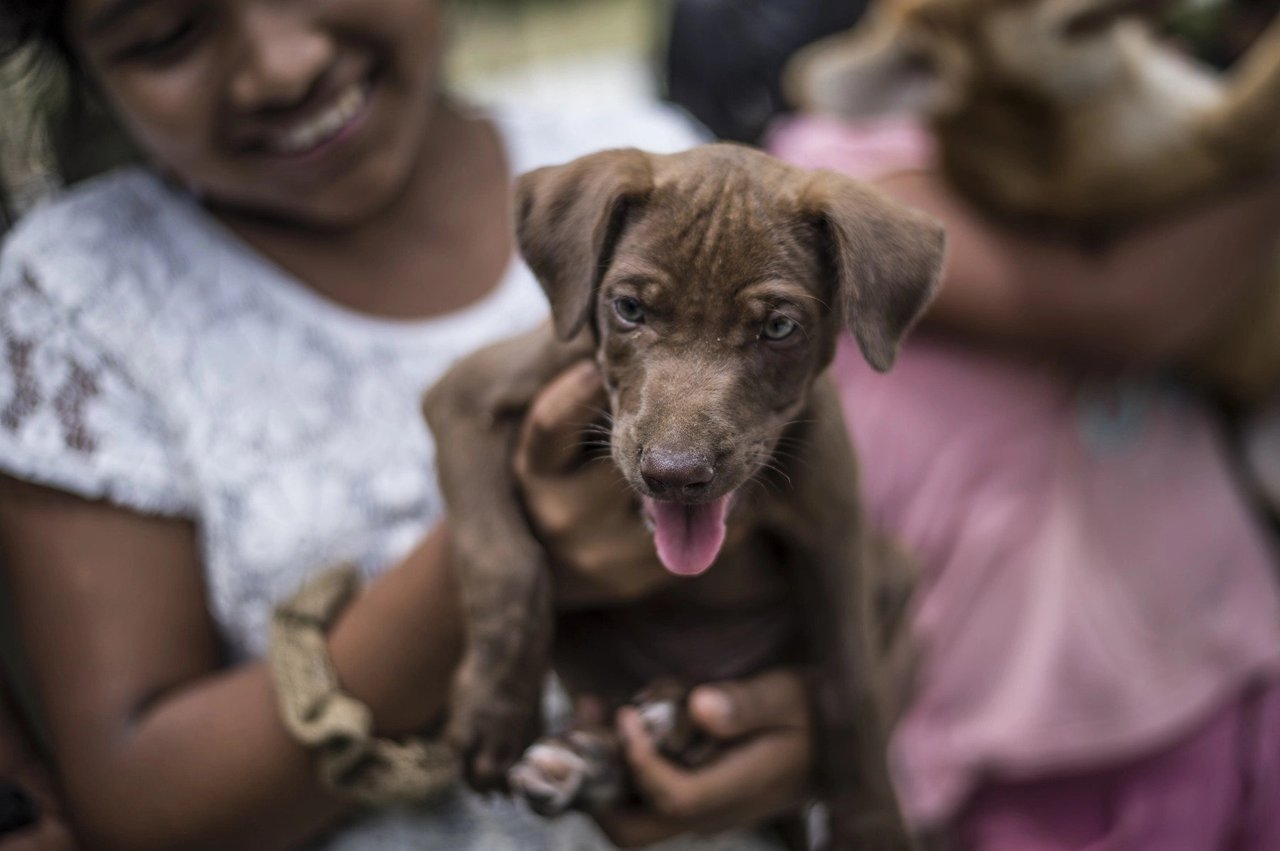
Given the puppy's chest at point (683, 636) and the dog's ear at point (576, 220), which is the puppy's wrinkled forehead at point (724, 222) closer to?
the dog's ear at point (576, 220)

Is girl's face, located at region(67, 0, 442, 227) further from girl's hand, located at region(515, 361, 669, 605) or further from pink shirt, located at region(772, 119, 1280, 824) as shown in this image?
pink shirt, located at region(772, 119, 1280, 824)

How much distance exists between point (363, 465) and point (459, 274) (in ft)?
1.43

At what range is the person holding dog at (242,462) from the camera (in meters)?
1.73

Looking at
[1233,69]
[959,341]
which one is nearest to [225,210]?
[959,341]

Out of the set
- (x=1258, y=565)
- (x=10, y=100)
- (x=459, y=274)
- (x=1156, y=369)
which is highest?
(x=10, y=100)

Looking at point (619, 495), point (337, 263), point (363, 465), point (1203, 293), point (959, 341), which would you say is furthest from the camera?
point (959, 341)

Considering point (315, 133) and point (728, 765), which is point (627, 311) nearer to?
point (728, 765)

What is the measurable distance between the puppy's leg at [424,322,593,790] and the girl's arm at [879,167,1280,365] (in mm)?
1084

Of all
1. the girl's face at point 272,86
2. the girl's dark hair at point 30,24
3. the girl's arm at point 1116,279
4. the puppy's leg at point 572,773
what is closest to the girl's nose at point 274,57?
the girl's face at point 272,86

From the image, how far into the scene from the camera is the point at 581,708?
1762 mm

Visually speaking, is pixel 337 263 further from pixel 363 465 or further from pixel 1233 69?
pixel 1233 69

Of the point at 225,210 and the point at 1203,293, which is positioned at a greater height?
the point at 225,210

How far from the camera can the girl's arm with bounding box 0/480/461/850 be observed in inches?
69.4

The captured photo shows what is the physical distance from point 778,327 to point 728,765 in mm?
711
